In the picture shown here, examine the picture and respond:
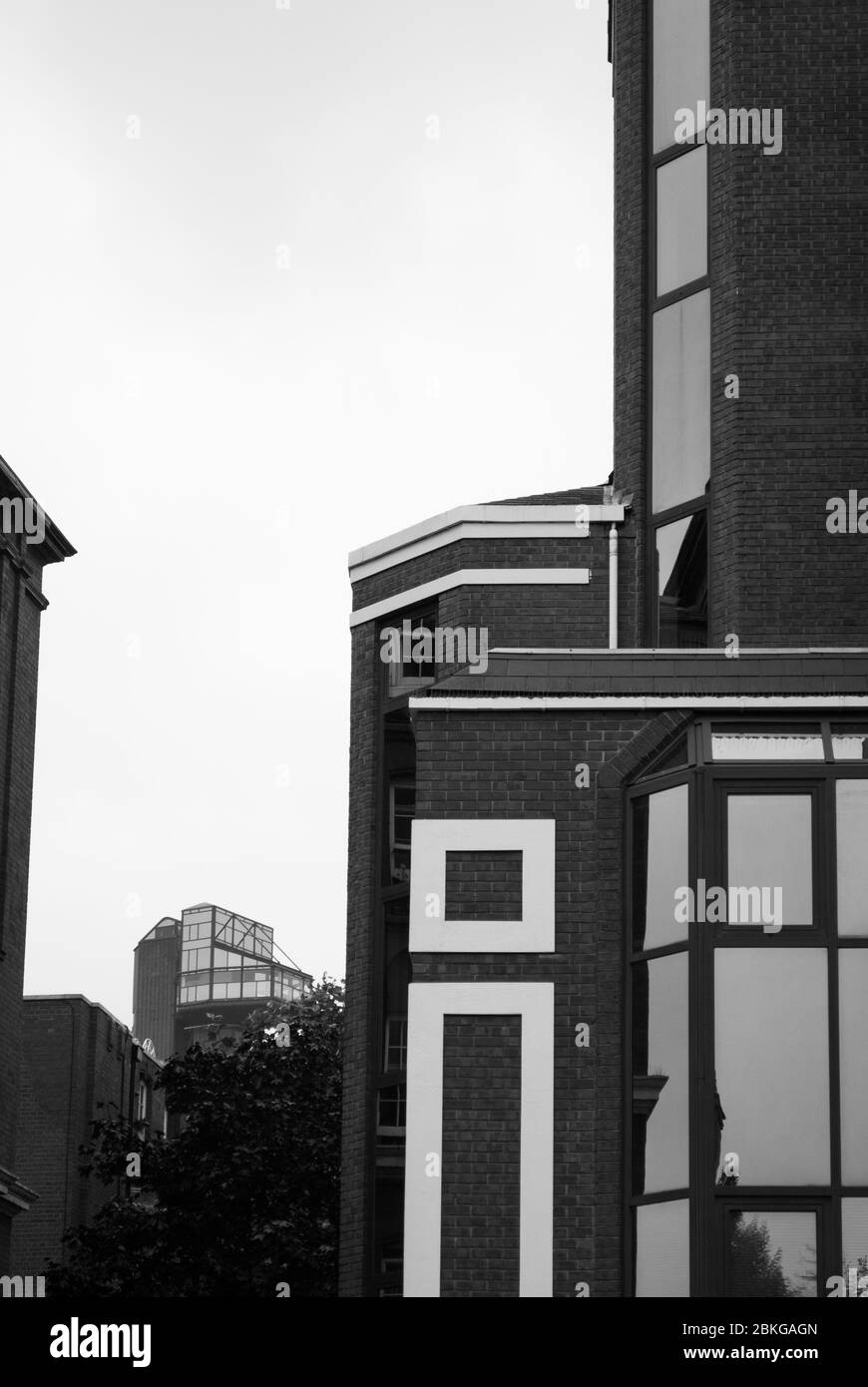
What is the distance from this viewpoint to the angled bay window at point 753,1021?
1689 cm

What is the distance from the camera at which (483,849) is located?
733 inches

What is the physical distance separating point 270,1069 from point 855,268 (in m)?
21.1

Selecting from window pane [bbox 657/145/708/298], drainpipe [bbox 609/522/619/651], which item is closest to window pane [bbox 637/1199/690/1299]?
drainpipe [bbox 609/522/619/651]

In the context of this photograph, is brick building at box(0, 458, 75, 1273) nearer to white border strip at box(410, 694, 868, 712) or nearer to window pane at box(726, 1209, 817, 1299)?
white border strip at box(410, 694, 868, 712)

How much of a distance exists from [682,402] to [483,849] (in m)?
7.05

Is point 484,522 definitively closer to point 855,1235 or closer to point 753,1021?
point 753,1021

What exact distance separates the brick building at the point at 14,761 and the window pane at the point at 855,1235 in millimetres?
20142

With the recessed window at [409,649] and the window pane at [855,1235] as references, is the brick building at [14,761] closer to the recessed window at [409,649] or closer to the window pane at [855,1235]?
the recessed window at [409,649]

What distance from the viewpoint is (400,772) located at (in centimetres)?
2569

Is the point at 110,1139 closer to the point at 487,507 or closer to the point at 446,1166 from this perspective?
the point at 487,507

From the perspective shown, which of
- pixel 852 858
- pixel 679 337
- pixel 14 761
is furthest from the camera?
pixel 14 761

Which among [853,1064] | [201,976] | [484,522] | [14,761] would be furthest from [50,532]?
[201,976]

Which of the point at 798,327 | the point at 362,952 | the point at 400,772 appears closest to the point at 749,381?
the point at 798,327

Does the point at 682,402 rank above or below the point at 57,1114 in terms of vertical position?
above
